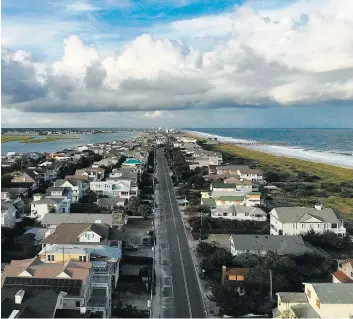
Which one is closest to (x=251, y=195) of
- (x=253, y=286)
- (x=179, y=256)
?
(x=179, y=256)

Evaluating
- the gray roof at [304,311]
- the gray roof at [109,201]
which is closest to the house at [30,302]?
the gray roof at [304,311]

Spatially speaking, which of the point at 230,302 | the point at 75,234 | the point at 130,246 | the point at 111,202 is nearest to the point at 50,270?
the point at 75,234

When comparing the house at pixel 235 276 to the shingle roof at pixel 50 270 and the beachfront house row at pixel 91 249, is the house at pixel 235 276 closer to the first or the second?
the beachfront house row at pixel 91 249

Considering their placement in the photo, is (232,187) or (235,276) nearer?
(235,276)

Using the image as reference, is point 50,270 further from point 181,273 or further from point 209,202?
point 209,202

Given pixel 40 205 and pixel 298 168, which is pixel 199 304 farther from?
pixel 298 168

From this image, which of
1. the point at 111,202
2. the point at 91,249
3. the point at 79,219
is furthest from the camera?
the point at 111,202
